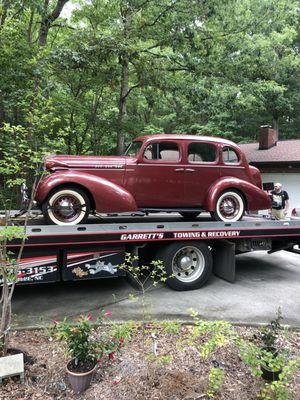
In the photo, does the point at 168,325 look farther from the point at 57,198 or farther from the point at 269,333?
the point at 57,198

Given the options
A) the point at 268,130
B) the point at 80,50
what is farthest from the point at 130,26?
the point at 268,130

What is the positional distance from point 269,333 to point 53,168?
388 cm

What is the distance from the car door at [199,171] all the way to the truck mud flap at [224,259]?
0.86 meters

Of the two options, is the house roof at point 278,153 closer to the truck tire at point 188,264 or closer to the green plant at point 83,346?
the truck tire at point 188,264

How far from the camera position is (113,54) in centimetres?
914

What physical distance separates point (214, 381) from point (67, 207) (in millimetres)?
3398

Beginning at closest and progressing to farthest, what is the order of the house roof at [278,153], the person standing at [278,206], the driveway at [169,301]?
1. the driveway at [169,301]
2. the person standing at [278,206]
3. the house roof at [278,153]

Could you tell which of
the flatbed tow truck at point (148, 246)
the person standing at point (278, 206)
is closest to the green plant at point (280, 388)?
the flatbed tow truck at point (148, 246)

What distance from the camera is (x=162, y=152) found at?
20.3ft

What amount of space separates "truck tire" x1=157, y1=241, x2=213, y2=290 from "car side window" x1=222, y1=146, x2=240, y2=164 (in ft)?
5.56

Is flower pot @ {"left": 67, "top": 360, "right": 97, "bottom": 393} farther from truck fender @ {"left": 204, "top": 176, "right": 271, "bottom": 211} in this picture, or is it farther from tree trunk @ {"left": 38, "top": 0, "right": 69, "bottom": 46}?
tree trunk @ {"left": 38, "top": 0, "right": 69, "bottom": 46}

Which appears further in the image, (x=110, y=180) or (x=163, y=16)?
(x=163, y=16)

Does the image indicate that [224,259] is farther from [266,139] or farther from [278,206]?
[266,139]

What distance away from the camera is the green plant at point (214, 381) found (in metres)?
2.85
